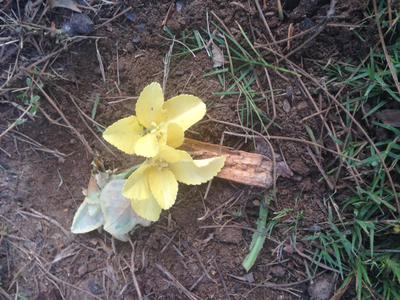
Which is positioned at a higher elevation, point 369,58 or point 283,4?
point 283,4

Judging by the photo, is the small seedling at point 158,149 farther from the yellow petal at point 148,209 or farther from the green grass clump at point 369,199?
the green grass clump at point 369,199

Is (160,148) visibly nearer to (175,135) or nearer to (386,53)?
(175,135)

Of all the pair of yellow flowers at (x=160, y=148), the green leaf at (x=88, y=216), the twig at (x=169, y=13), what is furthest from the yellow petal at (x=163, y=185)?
the twig at (x=169, y=13)

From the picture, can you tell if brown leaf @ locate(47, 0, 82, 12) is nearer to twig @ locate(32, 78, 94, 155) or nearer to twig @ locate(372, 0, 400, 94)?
twig @ locate(32, 78, 94, 155)

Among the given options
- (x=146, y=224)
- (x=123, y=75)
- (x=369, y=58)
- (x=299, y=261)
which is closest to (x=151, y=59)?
(x=123, y=75)

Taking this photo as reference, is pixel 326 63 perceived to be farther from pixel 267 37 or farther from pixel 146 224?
pixel 146 224
